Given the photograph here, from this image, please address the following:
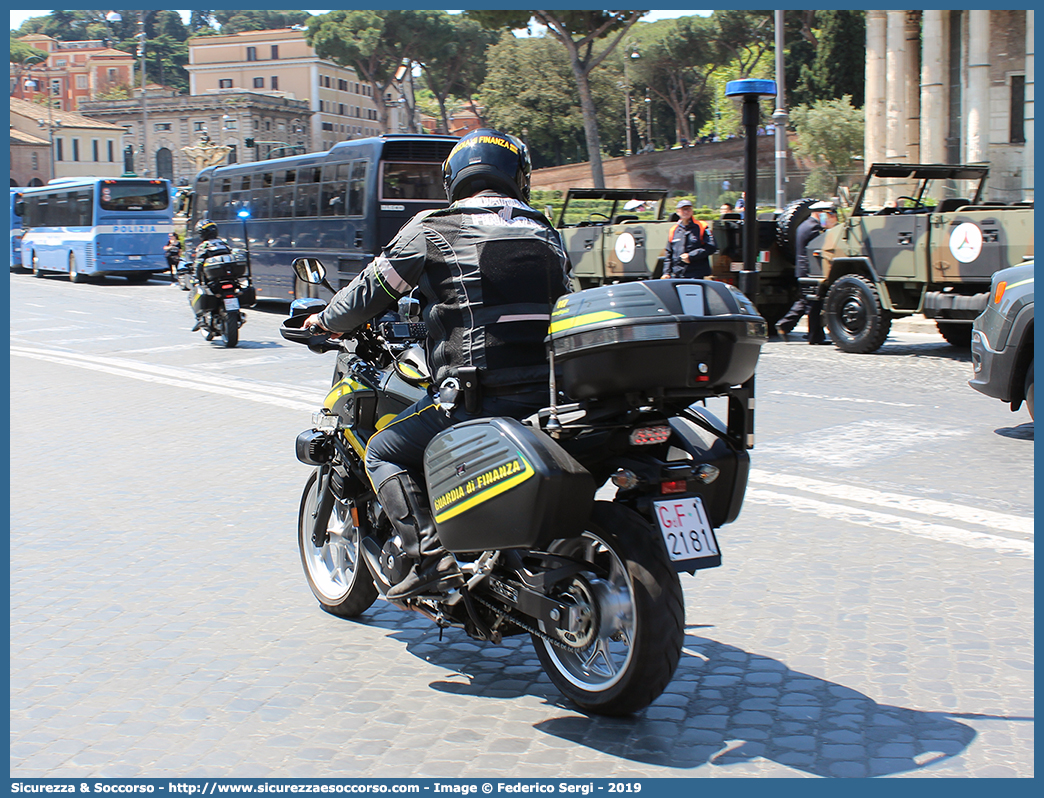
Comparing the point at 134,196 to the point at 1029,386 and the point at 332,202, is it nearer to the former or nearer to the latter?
the point at 332,202

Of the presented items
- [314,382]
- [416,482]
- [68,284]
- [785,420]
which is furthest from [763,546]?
[68,284]

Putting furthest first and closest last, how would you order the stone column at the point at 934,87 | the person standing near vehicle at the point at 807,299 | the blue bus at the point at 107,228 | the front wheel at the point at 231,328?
the stone column at the point at 934,87
the blue bus at the point at 107,228
the person standing near vehicle at the point at 807,299
the front wheel at the point at 231,328

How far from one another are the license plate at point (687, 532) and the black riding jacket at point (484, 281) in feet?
2.00

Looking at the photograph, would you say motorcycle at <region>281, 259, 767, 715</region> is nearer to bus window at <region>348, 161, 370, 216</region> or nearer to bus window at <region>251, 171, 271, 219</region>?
bus window at <region>348, 161, 370, 216</region>

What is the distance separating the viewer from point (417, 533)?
13.0 feet

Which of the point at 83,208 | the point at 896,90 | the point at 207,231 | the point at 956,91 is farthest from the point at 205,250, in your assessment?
the point at 956,91

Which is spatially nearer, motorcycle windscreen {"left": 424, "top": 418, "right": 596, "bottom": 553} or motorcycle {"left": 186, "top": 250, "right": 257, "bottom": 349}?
motorcycle windscreen {"left": 424, "top": 418, "right": 596, "bottom": 553}

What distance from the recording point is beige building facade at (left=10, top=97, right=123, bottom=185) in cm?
9438

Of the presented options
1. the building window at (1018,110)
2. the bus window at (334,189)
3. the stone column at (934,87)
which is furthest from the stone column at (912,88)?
the bus window at (334,189)

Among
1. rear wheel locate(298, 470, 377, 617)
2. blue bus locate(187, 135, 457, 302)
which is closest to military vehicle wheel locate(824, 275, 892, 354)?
blue bus locate(187, 135, 457, 302)

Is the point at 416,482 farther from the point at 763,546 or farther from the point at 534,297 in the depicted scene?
the point at 763,546

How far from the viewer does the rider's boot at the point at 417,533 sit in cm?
391

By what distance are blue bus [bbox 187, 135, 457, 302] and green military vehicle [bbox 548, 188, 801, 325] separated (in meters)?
2.37

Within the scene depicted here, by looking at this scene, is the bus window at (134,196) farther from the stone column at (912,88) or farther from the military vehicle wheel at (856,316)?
the military vehicle wheel at (856,316)
